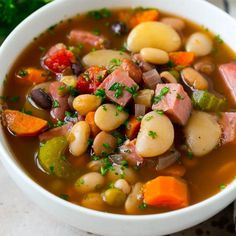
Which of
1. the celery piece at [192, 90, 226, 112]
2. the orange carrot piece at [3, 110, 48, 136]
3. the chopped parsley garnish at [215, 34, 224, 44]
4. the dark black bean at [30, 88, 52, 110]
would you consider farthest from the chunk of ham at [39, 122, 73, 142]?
the chopped parsley garnish at [215, 34, 224, 44]

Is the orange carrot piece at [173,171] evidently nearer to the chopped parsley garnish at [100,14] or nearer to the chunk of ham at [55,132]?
the chunk of ham at [55,132]

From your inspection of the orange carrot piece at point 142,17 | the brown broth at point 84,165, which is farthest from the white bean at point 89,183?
the orange carrot piece at point 142,17

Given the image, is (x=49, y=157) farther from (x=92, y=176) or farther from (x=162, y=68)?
(x=162, y=68)

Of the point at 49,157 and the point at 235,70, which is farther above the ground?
the point at 235,70

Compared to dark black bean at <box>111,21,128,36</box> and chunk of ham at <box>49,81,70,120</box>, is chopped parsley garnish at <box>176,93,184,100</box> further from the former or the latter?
dark black bean at <box>111,21,128,36</box>

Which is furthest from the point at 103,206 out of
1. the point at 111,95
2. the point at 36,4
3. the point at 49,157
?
the point at 36,4

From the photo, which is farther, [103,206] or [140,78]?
[140,78]

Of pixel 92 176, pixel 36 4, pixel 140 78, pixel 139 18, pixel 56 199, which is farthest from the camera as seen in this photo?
pixel 36 4

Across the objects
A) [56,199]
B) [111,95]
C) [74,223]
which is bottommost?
[74,223]
